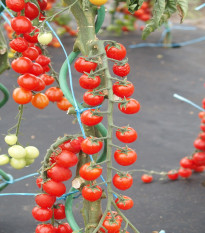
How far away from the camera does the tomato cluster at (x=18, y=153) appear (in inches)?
39.5

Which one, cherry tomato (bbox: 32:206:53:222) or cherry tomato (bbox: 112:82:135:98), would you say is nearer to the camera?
cherry tomato (bbox: 112:82:135:98)

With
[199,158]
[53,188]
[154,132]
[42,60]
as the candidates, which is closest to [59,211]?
[53,188]

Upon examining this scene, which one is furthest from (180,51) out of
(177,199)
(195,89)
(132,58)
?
(177,199)

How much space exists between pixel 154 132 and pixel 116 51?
162 centimetres

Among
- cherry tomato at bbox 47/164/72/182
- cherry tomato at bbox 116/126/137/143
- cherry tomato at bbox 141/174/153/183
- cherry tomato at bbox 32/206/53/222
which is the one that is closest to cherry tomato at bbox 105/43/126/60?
cherry tomato at bbox 116/126/137/143

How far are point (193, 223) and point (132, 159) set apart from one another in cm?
78

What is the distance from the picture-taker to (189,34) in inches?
173

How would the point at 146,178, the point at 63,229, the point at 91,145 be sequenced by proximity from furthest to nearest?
1. the point at 146,178
2. the point at 63,229
3. the point at 91,145

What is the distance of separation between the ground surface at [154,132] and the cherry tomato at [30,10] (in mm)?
833

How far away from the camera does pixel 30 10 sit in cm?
87

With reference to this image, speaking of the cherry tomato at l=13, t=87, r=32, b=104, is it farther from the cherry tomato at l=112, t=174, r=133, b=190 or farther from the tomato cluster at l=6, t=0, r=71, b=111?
the cherry tomato at l=112, t=174, r=133, b=190

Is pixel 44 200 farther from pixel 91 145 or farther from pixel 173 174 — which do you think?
pixel 173 174

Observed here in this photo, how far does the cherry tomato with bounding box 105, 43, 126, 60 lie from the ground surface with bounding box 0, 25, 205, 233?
78 centimetres

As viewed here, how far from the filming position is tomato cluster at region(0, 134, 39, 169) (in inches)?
39.5
